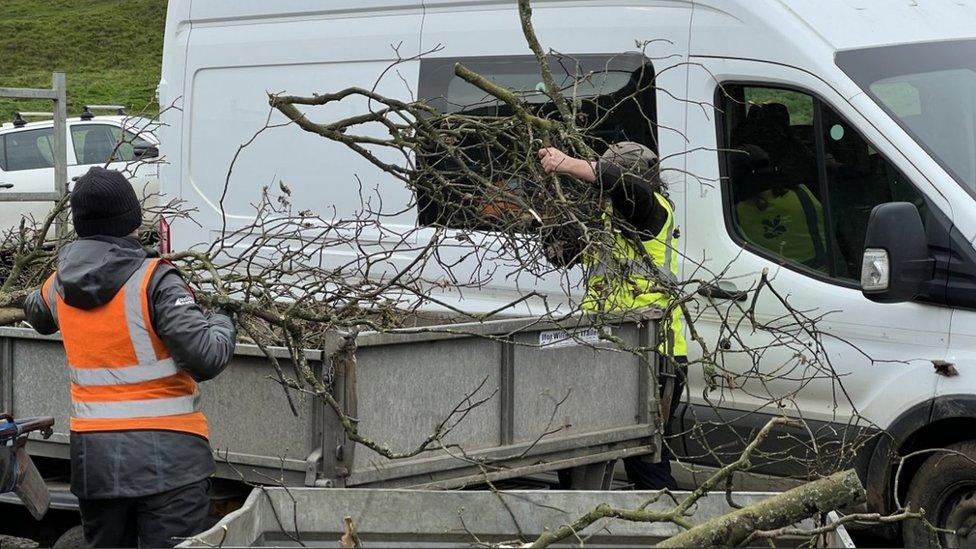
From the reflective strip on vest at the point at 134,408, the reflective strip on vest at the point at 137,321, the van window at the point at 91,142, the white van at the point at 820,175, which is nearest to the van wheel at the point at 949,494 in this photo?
the white van at the point at 820,175

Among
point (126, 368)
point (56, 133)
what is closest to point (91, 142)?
point (56, 133)

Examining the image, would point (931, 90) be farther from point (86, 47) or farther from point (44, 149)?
point (86, 47)

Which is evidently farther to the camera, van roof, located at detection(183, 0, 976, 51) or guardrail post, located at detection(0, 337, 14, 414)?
van roof, located at detection(183, 0, 976, 51)

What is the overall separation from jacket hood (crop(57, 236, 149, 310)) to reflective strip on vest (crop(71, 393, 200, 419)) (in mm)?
298

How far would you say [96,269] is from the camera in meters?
3.87

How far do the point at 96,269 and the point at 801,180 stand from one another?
2.95 meters

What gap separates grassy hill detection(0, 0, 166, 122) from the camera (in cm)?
3572

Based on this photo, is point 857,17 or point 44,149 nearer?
point 857,17

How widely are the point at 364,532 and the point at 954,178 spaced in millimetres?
2814

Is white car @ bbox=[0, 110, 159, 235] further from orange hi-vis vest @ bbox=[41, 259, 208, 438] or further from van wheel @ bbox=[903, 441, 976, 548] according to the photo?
van wheel @ bbox=[903, 441, 976, 548]

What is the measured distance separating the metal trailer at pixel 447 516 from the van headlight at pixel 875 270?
1.67 metres

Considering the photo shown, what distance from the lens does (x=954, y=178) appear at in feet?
16.5

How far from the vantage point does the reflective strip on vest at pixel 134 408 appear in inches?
154

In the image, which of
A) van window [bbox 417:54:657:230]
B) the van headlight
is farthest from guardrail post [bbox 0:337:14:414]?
the van headlight
